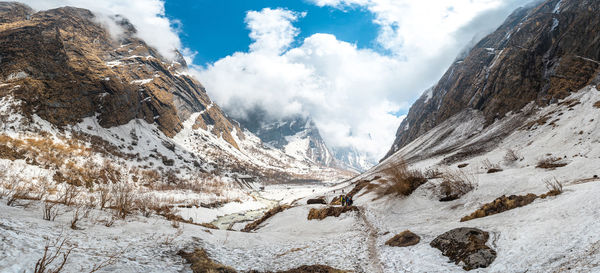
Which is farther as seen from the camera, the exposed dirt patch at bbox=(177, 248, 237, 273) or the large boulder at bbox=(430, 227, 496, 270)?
the large boulder at bbox=(430, 227, 496, 270)

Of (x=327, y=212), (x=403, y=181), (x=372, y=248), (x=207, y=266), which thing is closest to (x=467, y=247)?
(x=372, y=248)

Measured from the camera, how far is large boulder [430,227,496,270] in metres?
7.13

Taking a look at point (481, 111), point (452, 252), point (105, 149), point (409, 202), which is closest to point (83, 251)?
point (452, 252)

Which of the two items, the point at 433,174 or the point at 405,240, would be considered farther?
the point at 433,174

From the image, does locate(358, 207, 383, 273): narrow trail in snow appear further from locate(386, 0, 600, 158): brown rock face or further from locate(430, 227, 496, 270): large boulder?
locate(386, 0, 600, 158): brown rock face

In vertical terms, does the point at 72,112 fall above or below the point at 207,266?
above

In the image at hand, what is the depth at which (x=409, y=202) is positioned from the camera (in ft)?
64.6

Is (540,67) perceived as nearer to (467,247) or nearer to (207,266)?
(467,247)

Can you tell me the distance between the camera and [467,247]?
7.96 m

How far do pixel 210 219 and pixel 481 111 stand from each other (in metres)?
85.9

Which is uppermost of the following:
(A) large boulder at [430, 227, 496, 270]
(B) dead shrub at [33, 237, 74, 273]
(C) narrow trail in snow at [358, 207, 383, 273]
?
(B) dead shrub at [33, 237, 74, 273]

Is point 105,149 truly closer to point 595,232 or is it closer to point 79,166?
point 79,166

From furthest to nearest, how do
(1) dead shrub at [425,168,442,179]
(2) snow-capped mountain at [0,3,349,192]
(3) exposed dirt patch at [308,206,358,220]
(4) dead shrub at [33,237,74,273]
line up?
(2) snow-capped mountain at [0,3,349,192] < (1) dead shrub at [425,168,442,179] < (3) exposed dirt patch at [308,206,358,220] < (4) dead shrub at [33,237,74,273]

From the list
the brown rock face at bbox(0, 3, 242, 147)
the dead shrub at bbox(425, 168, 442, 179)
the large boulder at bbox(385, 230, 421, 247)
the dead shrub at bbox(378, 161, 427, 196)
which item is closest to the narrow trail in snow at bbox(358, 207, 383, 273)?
the large boulder at bbox(385, 230, 421, 247)
